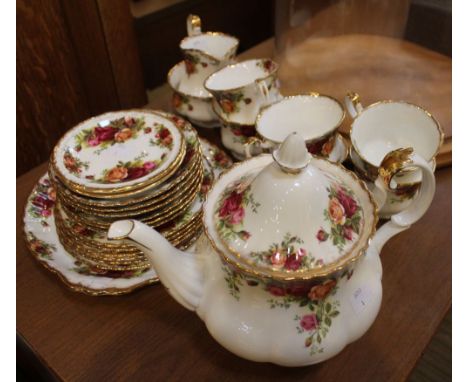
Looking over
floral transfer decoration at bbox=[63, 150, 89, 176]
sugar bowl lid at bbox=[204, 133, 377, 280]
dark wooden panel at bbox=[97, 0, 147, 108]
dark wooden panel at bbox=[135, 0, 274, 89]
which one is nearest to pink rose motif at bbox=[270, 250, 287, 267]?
sugar bowl lid at bbox=[204, 133, 377, 280]

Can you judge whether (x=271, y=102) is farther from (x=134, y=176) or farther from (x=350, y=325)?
(x=350, y=325)

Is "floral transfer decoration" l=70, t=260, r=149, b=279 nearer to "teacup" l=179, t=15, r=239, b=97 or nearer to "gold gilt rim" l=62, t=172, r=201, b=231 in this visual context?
"gold gilt rim" l=62, t=172, r=201, b=231

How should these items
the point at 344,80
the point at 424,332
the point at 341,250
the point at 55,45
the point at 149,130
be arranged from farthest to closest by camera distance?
the point at 55,45, the point at 344,80, the point at 149,130, the point at 424,332, the point at 341,250

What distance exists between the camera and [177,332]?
54 cm

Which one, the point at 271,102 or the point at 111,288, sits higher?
the point at 271,102

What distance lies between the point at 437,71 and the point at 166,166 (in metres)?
0.58

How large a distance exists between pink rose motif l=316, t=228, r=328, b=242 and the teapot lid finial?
0.06 metres

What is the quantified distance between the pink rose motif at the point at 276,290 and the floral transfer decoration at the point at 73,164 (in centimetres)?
33

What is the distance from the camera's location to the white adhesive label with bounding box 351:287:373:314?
0.44m

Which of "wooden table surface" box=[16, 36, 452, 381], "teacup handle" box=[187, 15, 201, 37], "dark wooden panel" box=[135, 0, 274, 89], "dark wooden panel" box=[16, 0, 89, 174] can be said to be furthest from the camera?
"dark wooden panel" box=[135, 0, 274, 89]

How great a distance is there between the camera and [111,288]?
56 cm

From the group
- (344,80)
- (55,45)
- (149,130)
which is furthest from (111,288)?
(55,45)

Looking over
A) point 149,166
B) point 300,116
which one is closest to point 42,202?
point 149,166

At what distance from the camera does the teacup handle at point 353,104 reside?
2.19 feet
